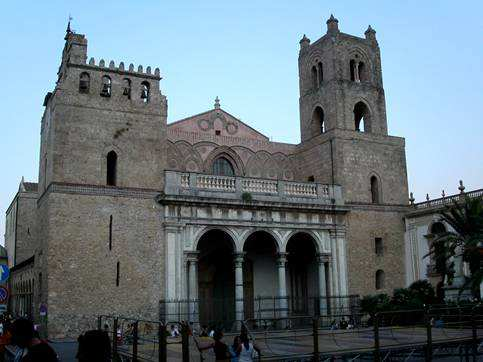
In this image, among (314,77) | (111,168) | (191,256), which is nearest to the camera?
(191,256)

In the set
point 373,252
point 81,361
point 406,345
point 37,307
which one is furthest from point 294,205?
point 81,361

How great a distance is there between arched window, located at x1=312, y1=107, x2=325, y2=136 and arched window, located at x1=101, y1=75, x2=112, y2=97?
1314cm

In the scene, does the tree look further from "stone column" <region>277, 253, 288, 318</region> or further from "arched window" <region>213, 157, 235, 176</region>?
"arched window" <region>213, 157, 235, 176</region>

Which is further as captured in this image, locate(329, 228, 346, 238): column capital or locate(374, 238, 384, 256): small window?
locate(374, 238, 384, 256): small window

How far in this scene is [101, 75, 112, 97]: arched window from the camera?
2641 cm

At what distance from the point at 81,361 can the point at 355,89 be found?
29.6 metres

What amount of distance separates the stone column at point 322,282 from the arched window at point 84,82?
14.2 meters

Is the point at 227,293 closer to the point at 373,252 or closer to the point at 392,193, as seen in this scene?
the point at 373,252

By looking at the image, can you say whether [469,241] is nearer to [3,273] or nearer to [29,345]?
[3,273]

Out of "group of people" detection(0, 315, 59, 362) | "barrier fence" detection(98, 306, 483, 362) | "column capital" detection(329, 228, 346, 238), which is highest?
"column capital" detection(329, 228, 346, 238)

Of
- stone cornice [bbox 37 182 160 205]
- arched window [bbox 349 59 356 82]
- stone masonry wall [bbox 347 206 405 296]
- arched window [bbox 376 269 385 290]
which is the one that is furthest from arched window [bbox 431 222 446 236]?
stone cornice [bbox 37 182 160 205]

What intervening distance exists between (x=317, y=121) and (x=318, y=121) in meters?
0.09


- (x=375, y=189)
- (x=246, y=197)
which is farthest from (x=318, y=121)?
(x=246, y=197)

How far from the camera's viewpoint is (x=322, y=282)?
2930 centimetres
